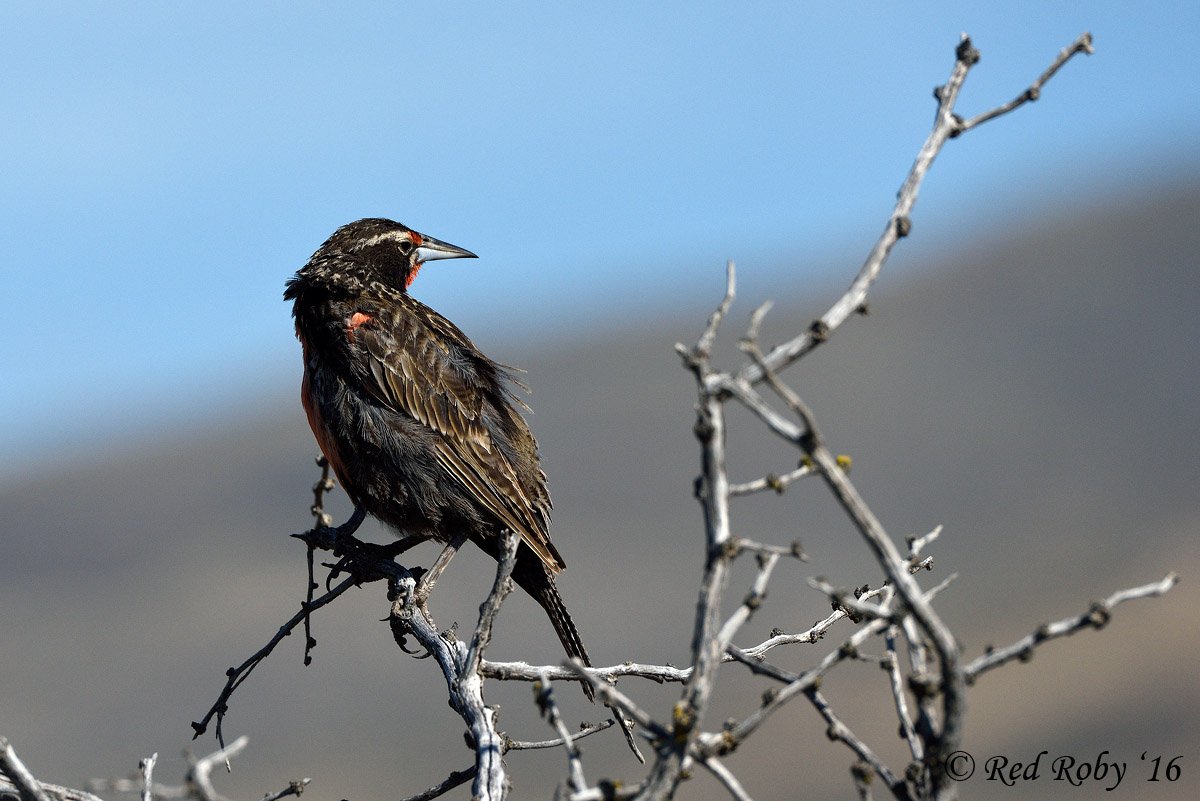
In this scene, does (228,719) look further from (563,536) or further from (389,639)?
(563,536)

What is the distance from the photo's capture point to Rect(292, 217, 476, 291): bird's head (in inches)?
282

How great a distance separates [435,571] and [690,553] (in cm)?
3407

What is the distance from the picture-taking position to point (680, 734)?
103 inches

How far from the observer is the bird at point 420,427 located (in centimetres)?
607

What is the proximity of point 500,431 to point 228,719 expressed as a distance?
26.0 m

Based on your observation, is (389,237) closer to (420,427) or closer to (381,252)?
(381,252)

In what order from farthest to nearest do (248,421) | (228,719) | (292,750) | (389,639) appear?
1. (248,421)
2. (389,639)
3. (228,719)
4. (292,750)

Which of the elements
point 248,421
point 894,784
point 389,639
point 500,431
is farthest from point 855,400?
point 894,784

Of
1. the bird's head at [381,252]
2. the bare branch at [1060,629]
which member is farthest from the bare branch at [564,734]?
the bird's head at [381,252]

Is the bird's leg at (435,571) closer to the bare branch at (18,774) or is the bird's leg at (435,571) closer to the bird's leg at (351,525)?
the bird's leg at (351,525)

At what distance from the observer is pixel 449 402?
6344mm

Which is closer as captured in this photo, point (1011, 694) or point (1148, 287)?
point (1011, 694)

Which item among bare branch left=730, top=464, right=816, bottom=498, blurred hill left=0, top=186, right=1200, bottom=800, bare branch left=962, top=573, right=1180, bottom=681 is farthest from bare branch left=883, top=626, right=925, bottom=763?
blurred hill left=0, top=186, right=1200, bottom=800

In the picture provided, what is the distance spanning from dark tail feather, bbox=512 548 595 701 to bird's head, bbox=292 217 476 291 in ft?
6.35
